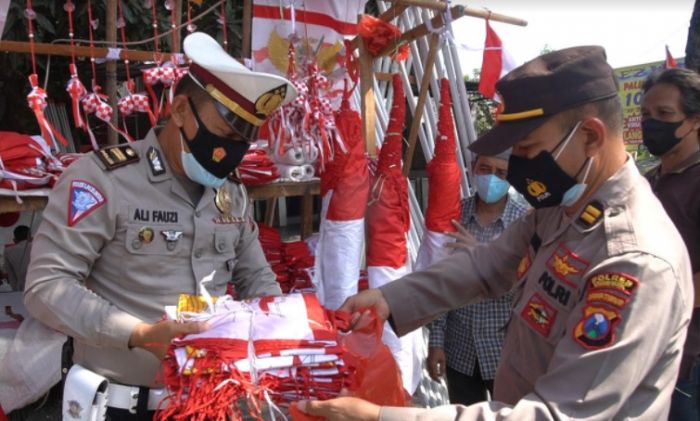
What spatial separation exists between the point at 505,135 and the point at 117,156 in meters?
1.26

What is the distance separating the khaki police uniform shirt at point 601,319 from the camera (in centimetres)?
117

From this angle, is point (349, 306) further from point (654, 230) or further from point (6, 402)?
point (6, 402)

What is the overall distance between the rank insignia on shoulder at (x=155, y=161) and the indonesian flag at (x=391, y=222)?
128 cm

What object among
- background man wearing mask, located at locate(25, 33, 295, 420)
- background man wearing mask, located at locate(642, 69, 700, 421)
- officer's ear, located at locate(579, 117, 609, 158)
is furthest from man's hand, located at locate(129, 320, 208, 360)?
background man wearing mask, located at locate(642, 69, 700, 421)

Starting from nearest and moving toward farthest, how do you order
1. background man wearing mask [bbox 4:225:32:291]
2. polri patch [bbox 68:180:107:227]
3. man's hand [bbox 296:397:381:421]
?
1. man's hand [bbox 296:397:381:421]
2. polri patch [bbox 68:180:107:227]
3. background man wearing mask [bbox 4:225:32:291]

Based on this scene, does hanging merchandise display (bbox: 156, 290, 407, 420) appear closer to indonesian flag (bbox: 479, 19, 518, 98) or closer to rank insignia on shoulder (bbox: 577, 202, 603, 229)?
rank insignia on shoulder (bbox: 577, 202, 603, 229)

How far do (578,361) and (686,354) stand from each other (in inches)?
58.9

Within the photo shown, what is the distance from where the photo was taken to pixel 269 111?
6.55 feet

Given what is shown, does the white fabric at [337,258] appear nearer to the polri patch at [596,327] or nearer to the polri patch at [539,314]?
the polri patch at [539,314]

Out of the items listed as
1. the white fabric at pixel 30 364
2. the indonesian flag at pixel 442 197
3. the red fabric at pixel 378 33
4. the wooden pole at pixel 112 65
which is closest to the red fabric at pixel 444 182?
the indonesian flag at pixel 442 197

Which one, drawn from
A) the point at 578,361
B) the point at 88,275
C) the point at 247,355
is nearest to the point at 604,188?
the point at 578,361

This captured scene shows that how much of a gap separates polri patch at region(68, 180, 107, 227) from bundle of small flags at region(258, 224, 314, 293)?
1.75m

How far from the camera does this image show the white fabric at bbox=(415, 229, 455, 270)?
3.02 metres

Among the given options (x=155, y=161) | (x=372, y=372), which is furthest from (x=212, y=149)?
(x=372, y=372)
